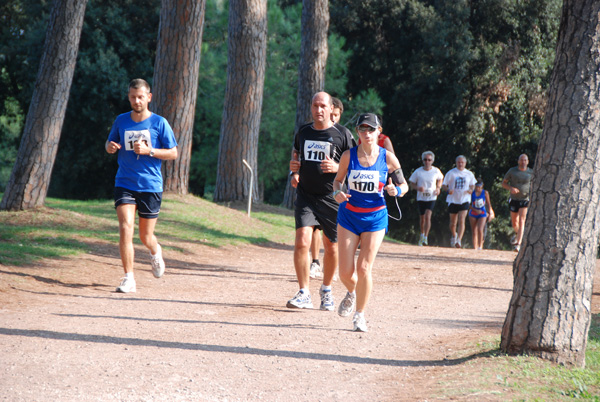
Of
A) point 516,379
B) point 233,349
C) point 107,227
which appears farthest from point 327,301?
point 107,227

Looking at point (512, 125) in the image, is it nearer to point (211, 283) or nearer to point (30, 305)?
point (211, 283)

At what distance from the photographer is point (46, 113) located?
12.0 m

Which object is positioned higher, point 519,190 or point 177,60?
point 177,60

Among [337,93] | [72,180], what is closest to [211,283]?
[337,93]

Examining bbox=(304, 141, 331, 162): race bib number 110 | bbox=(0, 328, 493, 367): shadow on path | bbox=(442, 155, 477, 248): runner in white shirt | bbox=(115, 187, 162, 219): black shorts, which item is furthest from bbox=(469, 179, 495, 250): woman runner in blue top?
bbox=(0, 328, 493, 367): shadow on path

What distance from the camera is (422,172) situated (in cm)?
1664

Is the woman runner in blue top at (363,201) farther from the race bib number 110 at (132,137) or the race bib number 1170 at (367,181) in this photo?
the race bib number 110 at (132,137)

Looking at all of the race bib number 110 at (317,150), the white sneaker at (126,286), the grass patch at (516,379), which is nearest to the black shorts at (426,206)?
the race bib number 110 at (317,150)

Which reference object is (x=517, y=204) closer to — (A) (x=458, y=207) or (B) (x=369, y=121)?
(A) (x=458, y=207)

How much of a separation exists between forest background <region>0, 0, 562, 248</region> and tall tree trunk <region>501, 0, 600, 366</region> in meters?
22.6

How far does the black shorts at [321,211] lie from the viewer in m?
7.54

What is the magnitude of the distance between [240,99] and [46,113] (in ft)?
23.3

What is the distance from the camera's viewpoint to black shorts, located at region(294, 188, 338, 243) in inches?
297

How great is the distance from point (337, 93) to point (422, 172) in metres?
13.4
